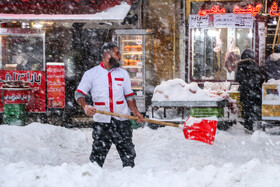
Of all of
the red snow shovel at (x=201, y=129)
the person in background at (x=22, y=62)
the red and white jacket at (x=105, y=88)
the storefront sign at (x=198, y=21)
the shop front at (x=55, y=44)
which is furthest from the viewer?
the person in background at (x=22, y=62)

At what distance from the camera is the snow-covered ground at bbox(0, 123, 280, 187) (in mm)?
4465

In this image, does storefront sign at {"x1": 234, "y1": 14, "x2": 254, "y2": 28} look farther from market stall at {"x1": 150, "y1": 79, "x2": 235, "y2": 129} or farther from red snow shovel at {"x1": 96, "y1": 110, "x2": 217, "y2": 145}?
red snow shovel at {"x1": 96, "y1": 110, "x2": 217, "y2": 145}

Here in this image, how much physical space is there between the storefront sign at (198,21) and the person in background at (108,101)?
349 inches

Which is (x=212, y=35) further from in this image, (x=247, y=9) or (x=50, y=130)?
(x=50, y=130)

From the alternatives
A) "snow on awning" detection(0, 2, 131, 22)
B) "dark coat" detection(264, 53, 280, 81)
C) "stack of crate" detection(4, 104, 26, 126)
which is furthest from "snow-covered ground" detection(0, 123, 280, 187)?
"snow on awning" detection(0, 2, 131, 22)

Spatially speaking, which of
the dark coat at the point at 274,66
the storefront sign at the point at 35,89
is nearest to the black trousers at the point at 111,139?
the storefront sign at the point at 35,89

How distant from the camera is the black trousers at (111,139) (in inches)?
206

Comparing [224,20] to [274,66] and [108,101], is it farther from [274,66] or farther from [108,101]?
[108,101]

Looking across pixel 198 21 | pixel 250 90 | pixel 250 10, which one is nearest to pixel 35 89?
pixel 198 21

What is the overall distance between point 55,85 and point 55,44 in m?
3.62

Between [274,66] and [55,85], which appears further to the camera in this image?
[274,66]

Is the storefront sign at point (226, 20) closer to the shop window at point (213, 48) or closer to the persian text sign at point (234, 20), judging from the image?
the persian text sign at point (234, 20)

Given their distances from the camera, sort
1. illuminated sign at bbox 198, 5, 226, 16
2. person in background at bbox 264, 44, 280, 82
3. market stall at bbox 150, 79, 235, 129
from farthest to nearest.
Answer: illuminated sign at bbox 198, 5, 226, 16 < person in background at bbox 264, 44, 280, 82 < market stall at bbox 150, 79, 235, 129

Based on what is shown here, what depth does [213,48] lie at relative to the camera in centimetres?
1434
